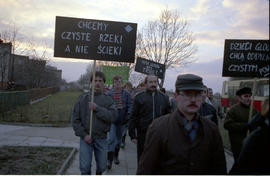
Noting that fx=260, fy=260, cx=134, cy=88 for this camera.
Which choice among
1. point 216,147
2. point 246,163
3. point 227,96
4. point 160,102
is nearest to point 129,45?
point 160,102

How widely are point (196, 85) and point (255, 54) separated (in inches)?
71.9

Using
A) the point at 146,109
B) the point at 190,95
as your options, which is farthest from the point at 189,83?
the point at 146,109

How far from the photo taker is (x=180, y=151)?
2.07 meters

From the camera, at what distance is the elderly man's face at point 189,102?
2221mm

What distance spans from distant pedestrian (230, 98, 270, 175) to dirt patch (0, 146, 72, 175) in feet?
14.7

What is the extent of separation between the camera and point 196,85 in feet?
7.39

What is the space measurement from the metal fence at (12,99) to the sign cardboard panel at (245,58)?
13.7 metres

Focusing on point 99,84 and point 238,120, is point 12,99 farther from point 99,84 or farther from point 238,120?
point 238,120

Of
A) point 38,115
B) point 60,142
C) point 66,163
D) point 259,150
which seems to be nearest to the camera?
point 259,150

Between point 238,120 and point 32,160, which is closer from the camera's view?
point 238,120

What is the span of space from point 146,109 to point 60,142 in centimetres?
508

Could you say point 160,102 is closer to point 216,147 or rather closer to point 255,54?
point 255,54

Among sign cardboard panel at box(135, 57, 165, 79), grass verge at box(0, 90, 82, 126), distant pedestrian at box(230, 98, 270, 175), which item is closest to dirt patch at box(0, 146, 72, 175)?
sign cardboard panel at box(135, 57, 165, 79)

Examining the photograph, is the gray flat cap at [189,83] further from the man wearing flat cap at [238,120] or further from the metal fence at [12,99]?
the metal fence at [12,99]
